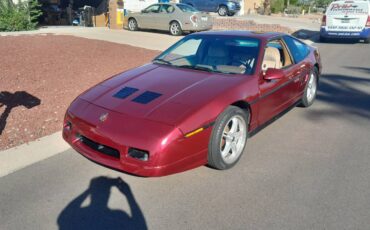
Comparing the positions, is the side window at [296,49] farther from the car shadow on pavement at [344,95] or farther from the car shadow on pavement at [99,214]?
the car shadow on pavement at [99,214]

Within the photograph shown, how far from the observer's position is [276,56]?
483 centimetres

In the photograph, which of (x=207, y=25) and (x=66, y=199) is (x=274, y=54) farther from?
(x=207, y=25)

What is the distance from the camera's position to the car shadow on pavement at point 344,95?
225 inches

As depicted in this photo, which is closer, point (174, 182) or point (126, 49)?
point (174, 182)

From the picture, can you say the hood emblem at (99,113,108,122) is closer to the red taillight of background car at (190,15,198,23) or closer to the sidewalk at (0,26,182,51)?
the sidewalk at (0,26,182,51)

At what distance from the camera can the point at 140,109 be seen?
3430 mm

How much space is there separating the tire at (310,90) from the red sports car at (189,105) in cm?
57

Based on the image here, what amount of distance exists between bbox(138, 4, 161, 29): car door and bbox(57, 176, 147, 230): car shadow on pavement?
46.8 feet

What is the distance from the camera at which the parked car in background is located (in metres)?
28.2

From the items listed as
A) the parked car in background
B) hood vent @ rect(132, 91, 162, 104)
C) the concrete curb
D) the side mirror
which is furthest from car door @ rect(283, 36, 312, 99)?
the parked car in background

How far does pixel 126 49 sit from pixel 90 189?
8.40m

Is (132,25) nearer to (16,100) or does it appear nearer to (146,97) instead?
(16,100)

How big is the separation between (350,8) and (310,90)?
10.7 m

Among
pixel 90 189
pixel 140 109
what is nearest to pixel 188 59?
pixel 140 109
